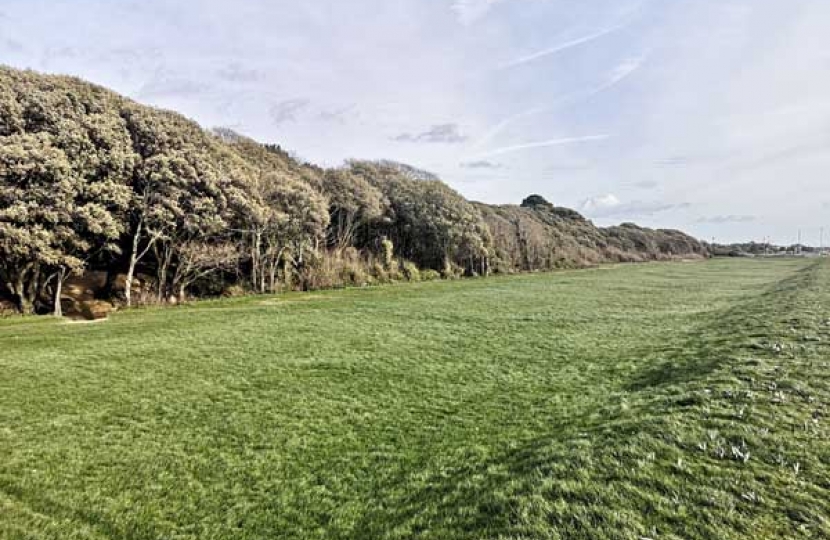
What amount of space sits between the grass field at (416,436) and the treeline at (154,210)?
5.35 m

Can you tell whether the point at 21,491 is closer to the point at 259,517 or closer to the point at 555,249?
the point at 259,517

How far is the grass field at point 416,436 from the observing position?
11.5 ft

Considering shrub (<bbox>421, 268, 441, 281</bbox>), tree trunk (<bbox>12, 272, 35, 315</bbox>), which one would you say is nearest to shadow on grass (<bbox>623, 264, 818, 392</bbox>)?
tree trunk (<bbox>12, 272, 35, 315</bbox>)

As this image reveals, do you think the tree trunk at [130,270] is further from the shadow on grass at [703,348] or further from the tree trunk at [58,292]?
the shadow on grass at [703,348]

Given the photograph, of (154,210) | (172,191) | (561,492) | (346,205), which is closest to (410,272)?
(346,205)

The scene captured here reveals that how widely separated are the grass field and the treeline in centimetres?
535

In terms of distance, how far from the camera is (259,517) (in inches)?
152

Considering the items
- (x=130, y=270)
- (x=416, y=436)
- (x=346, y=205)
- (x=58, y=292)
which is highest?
(x=346, y=205)

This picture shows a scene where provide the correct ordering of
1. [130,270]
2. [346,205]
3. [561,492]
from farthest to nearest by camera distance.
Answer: [346,205], [130,270], [561,492]

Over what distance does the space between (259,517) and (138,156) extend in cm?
1860

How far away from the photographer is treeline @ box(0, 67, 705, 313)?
14.5 metres

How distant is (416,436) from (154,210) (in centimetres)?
1729

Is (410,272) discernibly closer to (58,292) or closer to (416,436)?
(58,292)

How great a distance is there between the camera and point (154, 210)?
1800cm
